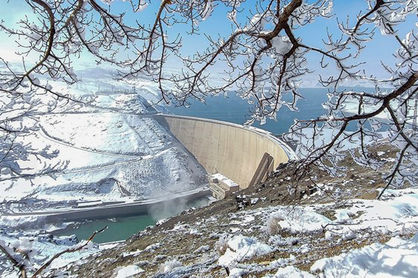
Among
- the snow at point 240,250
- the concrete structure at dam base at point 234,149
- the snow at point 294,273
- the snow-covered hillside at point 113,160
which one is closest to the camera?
the snow at point 294,273

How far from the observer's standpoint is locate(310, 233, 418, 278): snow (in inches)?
97.3

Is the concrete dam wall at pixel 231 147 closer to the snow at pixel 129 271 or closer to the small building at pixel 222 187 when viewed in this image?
the small building at pixel 222 187

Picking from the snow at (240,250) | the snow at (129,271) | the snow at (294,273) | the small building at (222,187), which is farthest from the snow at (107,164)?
the snow at (294,273)

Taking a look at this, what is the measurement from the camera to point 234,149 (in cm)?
3069

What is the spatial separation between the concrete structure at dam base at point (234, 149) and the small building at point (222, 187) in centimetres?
14

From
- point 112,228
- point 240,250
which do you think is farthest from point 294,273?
point 112,228

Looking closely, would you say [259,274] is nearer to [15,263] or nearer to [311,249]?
[311,249]

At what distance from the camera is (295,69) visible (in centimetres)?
276

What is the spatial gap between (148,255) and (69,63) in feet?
18.4

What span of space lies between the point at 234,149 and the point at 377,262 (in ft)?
91.8

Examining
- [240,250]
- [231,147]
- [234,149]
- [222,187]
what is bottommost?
[222,187]

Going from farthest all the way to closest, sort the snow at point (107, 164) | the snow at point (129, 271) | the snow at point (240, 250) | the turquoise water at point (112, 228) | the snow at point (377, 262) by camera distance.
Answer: the snow at point (107, 164), the turquoise water at point (112, 228), the snow at point (129, 271), the snow at point (240, 250), the snow at point (377, 262)

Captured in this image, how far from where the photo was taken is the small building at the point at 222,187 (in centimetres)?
2616

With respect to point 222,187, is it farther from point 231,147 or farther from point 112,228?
point 112,228
